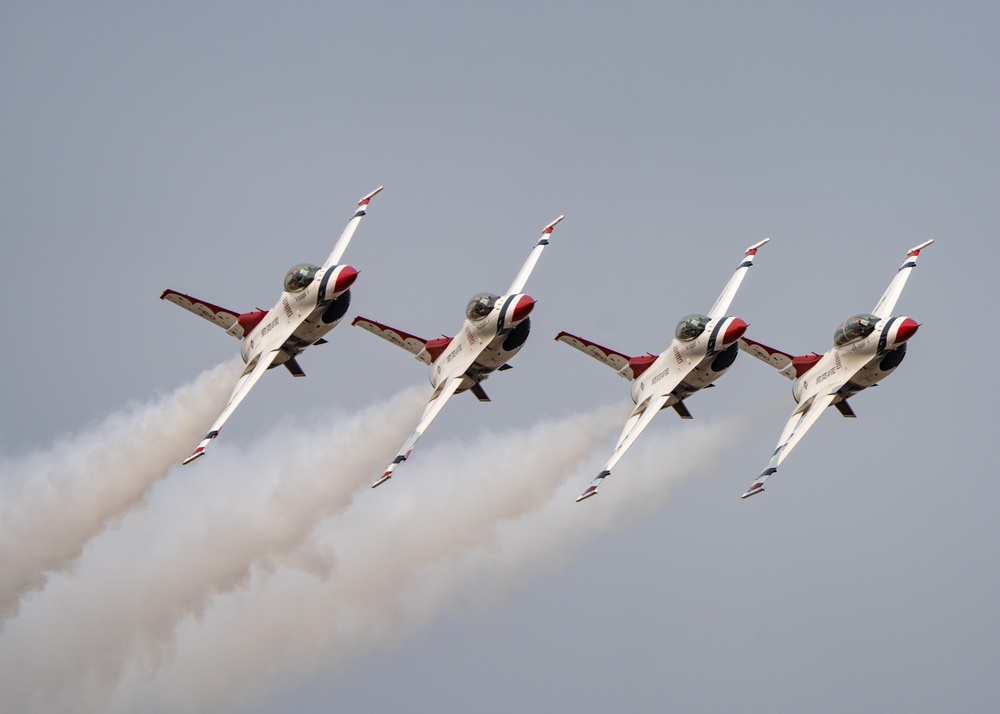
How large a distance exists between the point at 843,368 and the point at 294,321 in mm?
22807

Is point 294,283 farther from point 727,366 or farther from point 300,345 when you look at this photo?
Result: point 727,366

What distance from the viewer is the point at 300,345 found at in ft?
326

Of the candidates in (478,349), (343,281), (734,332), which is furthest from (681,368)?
(343,281)

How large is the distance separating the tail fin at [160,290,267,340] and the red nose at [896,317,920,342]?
1058 inches

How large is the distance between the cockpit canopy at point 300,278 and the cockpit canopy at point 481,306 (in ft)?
22.2

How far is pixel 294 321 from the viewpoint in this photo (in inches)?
3890

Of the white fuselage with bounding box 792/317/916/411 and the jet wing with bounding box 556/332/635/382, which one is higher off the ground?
the jet wing with bounding box 556/332/635/382

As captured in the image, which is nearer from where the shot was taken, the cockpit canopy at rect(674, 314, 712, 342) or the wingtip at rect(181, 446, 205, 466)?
the wingtip at rect(181, 446, 205, 466)

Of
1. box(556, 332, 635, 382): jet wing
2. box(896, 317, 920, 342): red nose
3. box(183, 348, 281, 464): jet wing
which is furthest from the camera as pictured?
box(556, 332, 635, 382): jet wing

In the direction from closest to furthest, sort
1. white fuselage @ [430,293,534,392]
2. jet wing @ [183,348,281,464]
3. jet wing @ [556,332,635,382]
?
white fuselage @ [430,293,534,392], jet wing @ [183,348,281,464], jet wing @ [556,332,635,382]

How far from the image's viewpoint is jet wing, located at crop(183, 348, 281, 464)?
97.2 m

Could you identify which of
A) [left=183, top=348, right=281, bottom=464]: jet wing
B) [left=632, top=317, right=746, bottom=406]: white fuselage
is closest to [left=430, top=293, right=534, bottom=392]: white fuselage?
[left=632, top=317, right=746, bottom=406]: white fuselage

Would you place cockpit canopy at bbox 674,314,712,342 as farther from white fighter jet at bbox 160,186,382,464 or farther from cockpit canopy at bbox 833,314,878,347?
white fighter jet at bbox 160,186,382,464

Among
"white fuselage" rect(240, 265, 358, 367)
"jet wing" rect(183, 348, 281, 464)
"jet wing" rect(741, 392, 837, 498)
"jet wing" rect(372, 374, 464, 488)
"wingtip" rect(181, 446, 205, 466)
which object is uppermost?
"white fuselage" rect(240, 265, 358, 367)
